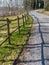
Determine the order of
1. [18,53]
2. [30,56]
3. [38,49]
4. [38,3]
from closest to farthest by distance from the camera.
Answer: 1. [30,56]
2. [18,53]
3. [38,49]
4. [38,3]

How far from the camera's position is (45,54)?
9.58 metres

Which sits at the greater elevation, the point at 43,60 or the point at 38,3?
the point at 43,60

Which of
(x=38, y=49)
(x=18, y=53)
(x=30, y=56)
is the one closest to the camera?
(x=30, y=56)

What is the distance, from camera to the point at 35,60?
8.67 meters

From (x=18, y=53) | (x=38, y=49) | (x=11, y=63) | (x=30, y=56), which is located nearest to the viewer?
(x=11, y=63)

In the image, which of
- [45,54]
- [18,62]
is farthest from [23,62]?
[45,54]

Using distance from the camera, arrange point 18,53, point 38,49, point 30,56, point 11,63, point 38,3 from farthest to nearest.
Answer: point 38,3 → point 38,49 → point 18,53 → point 30,56 → point 11,63

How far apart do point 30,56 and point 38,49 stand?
1405 mm

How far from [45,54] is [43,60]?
→ 3.52ft

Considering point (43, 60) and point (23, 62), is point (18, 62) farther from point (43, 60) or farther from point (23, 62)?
point (43, 60)

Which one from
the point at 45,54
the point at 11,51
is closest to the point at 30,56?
the point at 45,54

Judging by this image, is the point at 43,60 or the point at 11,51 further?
the point at 11,51

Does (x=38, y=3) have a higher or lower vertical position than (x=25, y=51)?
lower

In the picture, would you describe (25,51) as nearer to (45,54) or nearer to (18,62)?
(45,54)
